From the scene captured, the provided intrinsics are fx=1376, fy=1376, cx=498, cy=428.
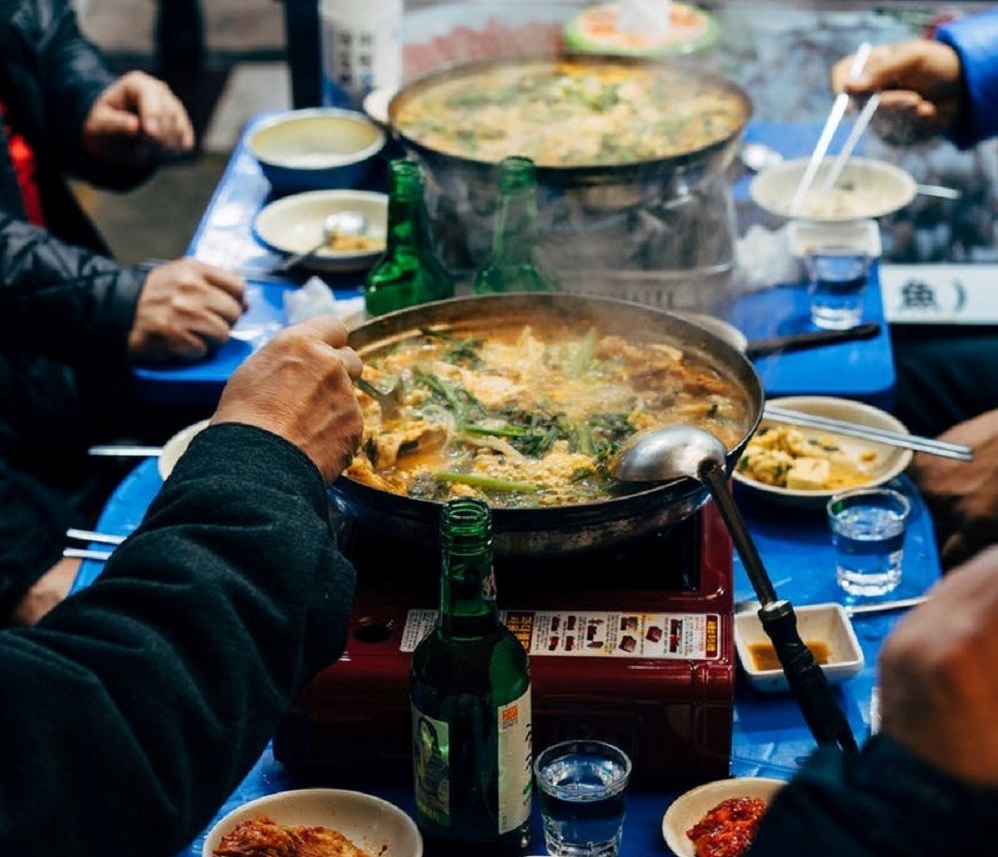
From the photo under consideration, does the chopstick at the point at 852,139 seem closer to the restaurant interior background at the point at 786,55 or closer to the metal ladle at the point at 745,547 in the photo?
the restaurant interior background at the point at 786,55

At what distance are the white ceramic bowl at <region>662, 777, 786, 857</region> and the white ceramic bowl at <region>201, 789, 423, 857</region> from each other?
1.04ft

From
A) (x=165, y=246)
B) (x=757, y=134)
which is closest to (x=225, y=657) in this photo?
(x=757, y=134)

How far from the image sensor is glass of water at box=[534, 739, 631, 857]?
63.4 inches

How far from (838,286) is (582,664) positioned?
151cm

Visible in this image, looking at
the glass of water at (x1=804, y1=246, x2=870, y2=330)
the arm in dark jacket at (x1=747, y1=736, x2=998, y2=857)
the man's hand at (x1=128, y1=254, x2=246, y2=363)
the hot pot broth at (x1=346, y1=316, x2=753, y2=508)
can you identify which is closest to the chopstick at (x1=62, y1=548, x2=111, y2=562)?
the hot pot broth at (x1=346, y1=316, x2=753, y2=508)

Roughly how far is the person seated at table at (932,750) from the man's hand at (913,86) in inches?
105

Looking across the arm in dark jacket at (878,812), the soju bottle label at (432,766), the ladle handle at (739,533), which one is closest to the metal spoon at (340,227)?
the ladle handle at (739,533)

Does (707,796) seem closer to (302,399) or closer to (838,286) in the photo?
(302,399)

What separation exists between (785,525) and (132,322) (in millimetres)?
1468

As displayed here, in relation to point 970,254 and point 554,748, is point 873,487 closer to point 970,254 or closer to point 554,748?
point 554,748

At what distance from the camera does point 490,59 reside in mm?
3623

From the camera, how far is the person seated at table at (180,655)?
4.55ft

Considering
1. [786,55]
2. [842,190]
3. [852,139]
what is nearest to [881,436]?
[852,139]

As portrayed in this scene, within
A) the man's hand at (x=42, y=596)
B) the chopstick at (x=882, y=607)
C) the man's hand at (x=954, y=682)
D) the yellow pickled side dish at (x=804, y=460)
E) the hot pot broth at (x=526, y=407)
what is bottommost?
the man's hand at (x=42, y=596)
